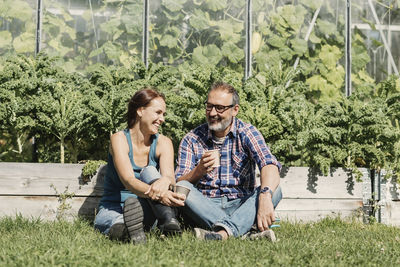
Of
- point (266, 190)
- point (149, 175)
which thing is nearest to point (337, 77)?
point (266, 190)

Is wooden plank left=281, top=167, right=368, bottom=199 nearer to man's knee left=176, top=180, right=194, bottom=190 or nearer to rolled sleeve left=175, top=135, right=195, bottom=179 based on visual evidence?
rolled sleeve left=175, top=135, right=195, bottom=179

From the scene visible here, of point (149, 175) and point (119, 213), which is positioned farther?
point (119, 213)

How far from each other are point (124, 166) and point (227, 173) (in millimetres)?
813

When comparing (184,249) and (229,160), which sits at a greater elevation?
(229,160)

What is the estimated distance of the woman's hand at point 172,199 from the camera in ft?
9.80

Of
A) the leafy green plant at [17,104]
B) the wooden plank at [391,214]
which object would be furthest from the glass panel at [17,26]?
the wooden plank at [391,214]

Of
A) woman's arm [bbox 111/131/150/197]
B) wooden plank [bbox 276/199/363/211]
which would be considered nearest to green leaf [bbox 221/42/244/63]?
wooden plank [bbox 276/199/363/211]

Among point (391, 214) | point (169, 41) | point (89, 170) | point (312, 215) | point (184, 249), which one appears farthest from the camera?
point (169, 41)

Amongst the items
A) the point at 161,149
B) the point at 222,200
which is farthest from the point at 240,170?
the point at 161,149

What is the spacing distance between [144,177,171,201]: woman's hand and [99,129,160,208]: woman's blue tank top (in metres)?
0.38

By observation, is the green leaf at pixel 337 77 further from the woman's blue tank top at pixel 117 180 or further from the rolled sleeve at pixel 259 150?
the woman's blue tank top at pixel 117 180

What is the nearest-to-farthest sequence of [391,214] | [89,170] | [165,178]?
[165,178], [89,170], [391,214]

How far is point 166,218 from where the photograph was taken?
2965 mm

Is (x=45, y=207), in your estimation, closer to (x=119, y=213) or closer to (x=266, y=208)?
(x=119, y=213)
